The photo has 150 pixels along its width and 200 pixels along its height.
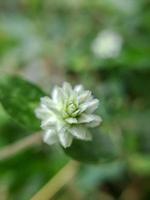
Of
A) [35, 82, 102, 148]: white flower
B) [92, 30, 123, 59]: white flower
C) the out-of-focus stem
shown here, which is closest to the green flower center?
[35, 82, 102, 148]: white flower

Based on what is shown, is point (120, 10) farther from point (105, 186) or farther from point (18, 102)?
point (18, 102)

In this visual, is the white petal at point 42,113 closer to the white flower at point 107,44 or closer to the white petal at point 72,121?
the white petal at point 72,121

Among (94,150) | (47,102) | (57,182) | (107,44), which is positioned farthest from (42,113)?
(107,44)

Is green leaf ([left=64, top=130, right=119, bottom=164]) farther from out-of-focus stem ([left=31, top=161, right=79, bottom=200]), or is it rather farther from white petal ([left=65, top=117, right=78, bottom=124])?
out-of-focus stem ([left=31, top=161, right=79, bottom=200])

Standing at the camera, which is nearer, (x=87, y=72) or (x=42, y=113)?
(x=42, y=113)

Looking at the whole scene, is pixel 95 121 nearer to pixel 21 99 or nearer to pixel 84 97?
pixel 84 97

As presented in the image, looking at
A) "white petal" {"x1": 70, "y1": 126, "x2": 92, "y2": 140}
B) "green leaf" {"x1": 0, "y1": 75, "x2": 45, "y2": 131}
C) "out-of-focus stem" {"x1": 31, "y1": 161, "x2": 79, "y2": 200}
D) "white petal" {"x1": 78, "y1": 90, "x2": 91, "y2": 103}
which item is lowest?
"white petal" {"x1": 70, "y1": 126, "x2": 92, "y2": 140}

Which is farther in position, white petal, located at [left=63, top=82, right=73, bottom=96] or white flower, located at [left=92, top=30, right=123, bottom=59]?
white flower, located at [left=92, top=30, right=123, bottom=59]
